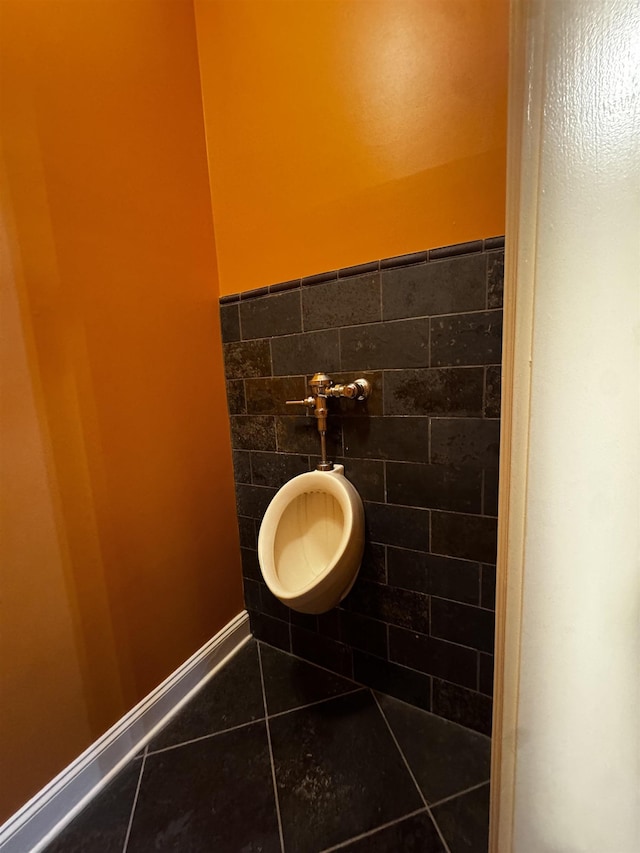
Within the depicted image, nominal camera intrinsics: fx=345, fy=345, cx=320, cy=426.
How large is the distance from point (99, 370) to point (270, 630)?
1.27 metres

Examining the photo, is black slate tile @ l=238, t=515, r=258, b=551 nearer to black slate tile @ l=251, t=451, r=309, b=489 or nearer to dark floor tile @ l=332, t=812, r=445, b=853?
black slate tile @ l=251, t=451, r=309, b=489

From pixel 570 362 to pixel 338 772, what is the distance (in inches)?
51.5

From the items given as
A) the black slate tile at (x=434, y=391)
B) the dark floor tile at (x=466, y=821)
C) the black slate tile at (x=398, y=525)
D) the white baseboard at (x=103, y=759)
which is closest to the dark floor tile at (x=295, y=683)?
the white baseboard at (x=103, y=759)

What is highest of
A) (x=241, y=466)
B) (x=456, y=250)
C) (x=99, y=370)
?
(x=456, y=250)

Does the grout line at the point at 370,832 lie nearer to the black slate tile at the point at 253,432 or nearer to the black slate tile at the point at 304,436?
the black slate tile at the point at 304,436

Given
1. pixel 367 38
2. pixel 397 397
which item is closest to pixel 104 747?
pixel 397 397

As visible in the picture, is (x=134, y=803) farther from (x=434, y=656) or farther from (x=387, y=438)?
(x=387, y=438)

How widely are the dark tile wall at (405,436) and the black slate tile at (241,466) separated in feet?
0.29

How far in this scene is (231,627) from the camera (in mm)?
1513

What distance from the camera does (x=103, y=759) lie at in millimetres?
1031

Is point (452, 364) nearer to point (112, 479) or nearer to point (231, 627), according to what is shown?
point (112, 479)

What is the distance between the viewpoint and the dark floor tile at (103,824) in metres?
0.89

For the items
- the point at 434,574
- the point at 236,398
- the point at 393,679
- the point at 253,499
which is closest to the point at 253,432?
the point at 236,398

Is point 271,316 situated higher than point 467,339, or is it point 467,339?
point 271,316
